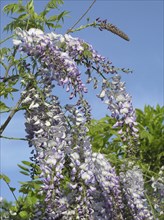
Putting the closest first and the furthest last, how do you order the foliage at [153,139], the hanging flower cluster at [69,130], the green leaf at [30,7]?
the hanging flower cluster at [69,130] < the green leaf at [30,7] < the foliage at [153,139]

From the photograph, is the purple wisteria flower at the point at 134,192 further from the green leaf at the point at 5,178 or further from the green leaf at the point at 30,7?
the green leaf at the point at 30,7

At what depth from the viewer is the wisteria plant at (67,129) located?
157 inches

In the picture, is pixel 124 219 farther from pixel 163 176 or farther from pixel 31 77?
pixel 31 77

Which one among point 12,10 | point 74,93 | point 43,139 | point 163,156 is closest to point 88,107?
point 74,93

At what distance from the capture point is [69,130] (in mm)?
4238

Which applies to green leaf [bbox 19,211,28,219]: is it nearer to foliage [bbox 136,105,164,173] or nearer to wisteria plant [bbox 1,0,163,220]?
wisteria plant [bbox 1,0,163,220]

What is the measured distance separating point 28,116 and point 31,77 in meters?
0.33

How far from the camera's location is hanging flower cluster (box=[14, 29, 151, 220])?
3.94 metres

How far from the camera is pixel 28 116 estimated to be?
437 centimetres

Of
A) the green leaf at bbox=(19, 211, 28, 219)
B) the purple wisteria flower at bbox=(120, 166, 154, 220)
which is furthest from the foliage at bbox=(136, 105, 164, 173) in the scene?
the green leaf at bbox=(19, 211, 28, 219)

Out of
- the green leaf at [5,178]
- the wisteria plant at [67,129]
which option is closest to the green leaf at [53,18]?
the wisteria plant at [67,129]

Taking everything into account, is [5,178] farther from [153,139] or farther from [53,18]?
[153,139]

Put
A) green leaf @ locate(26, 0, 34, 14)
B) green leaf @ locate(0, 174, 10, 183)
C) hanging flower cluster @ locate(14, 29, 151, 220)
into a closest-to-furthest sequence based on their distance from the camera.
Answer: hanging flower cluster @ locate(14, 29, 151, 220), green leaf @ locate(0, 174, 10, 183), green leaf @ locate(26, 0, 34, 14)

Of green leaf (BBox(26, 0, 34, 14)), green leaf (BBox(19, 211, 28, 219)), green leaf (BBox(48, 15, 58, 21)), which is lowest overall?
green leaf (BBox(19, 211, 28, 219))
